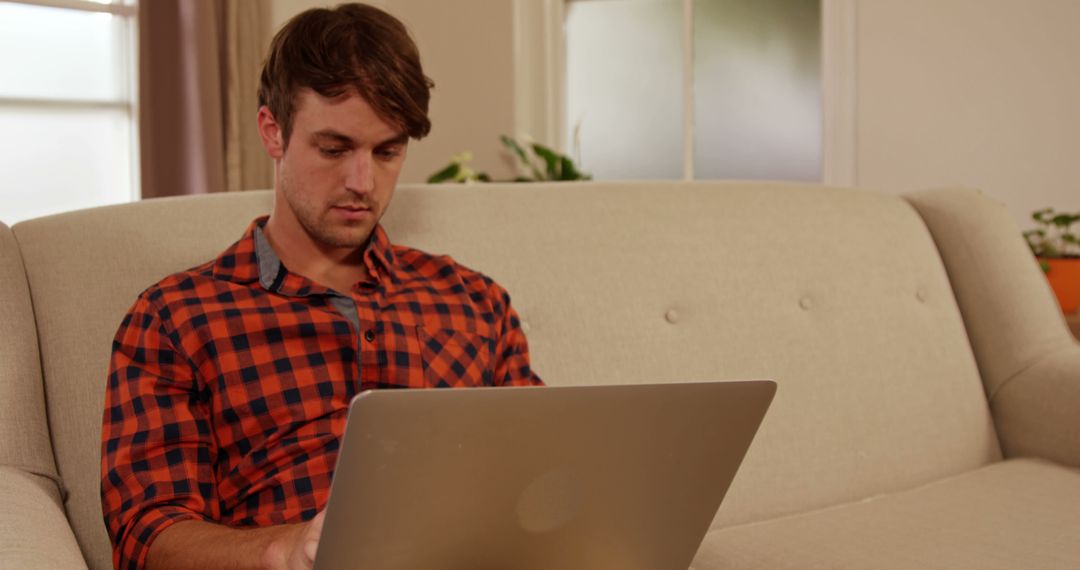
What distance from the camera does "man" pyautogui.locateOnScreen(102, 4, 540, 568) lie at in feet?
3.80

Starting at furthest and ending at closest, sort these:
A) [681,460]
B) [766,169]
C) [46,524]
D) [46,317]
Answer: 1. [766,169]
2. [46,317]
3. [46,524]
4. [681,460]

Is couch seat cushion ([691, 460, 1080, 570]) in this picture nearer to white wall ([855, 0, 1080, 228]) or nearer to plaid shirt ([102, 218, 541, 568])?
plaid shirt ([102, 218, 541, 568])

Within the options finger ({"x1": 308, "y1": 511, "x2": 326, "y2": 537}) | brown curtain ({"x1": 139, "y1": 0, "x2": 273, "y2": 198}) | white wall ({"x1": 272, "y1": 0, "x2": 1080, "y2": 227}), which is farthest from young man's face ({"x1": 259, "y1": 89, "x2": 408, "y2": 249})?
white wall ({"x1": 272, "y1": 0, "x2": 1080, "y2": 227})

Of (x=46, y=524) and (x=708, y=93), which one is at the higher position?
(x=708, y=93)

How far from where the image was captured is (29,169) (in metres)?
3.00

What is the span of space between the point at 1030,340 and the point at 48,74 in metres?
2.55

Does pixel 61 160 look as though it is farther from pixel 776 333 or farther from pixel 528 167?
pixel 776 333

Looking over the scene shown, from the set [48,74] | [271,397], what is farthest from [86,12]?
[271,397]

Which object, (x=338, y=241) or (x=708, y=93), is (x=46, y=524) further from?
(x=708, y=93)

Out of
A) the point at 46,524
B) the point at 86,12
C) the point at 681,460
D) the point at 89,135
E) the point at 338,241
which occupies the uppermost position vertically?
the point at 86,12

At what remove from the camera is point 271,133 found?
4.46 ft

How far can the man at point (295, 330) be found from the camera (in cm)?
116

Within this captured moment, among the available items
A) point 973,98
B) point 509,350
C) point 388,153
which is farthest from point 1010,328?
point 973,98

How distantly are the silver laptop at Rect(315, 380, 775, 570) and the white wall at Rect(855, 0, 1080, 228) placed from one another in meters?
2.63
